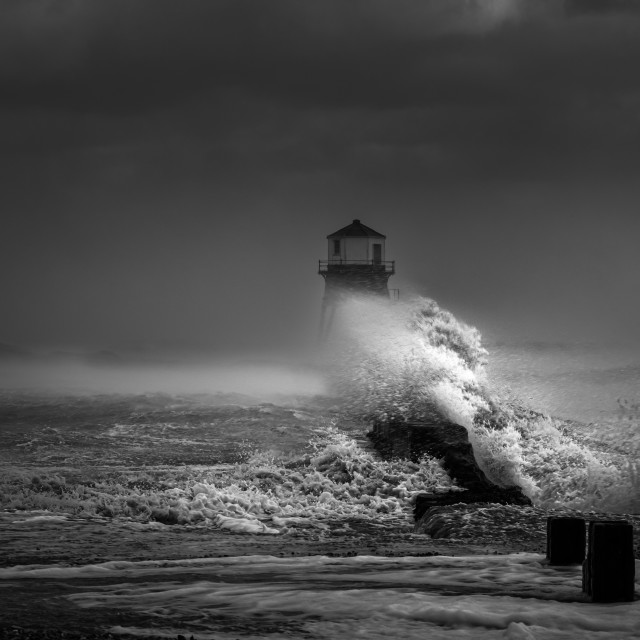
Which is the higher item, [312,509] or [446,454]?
[446,454]

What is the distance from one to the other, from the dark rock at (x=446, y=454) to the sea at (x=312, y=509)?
0.86 feet

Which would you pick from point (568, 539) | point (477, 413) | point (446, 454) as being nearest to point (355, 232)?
point (477, 413)

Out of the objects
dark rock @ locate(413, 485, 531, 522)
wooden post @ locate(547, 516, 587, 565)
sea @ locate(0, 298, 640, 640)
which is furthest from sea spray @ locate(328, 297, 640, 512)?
wooden post @ locate(547, 516, 587, 565)

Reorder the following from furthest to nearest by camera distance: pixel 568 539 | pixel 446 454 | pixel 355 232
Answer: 1. pixel 355 232
2. pixel 446 454
3. pixel 568 539

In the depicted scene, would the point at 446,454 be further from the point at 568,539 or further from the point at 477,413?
the point at 568,539

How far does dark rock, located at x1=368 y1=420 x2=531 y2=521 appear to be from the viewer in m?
12.4

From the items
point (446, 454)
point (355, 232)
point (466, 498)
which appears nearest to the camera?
point (466, 498)

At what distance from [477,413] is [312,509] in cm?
610

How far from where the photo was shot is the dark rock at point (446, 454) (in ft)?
40.7

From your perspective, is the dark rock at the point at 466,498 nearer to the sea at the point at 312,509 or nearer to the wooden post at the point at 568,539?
the sea at the point at 312,509

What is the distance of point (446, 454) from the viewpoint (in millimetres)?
14945

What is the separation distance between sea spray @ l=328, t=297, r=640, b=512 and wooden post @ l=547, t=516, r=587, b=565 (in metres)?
4.48

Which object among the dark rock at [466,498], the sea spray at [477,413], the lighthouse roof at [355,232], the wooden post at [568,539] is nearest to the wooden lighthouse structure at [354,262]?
the lighthouse roof at [355,232]

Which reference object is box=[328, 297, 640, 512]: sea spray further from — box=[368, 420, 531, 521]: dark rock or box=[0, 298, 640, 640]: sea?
box=[368, 420, 531, 521]: dark rock
